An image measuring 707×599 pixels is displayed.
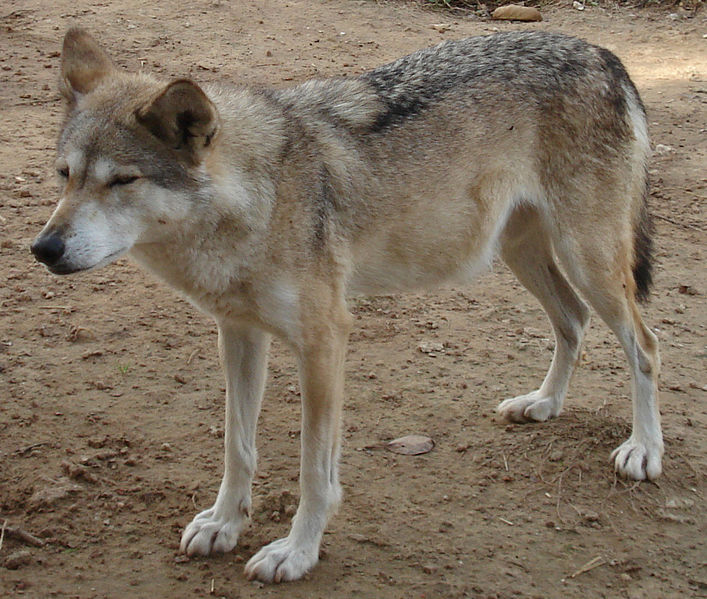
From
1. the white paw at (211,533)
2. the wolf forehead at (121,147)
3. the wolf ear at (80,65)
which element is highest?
the wolf ear at (80,65)

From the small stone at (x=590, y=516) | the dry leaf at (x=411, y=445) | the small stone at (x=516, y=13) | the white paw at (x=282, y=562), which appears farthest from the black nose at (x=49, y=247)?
the small stone at (x=516, y=13)

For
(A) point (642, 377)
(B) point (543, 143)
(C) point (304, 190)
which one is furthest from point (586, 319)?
(C) point (304, 190)

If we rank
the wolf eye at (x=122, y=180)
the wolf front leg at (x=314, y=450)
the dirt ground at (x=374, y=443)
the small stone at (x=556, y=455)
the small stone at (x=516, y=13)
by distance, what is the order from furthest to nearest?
the small stone at (x=516, y=13) → the small stone at (x=556, y=455) → the dirt ground at (x=374, y=443) → the wolf front leg at (x=314, y=450) → the wolf eye at (x=122, y=180)

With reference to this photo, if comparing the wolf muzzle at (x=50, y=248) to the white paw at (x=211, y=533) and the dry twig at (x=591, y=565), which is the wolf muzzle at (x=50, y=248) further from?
the dry twig at (x=591, y=565)

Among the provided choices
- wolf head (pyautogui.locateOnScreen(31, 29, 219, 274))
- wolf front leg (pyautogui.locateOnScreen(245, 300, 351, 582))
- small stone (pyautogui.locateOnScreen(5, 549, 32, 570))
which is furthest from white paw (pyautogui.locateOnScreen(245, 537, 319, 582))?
wolf head (pyautogui.locateOnScreen(31, 29, 219, 274))

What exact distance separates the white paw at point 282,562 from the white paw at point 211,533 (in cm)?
18

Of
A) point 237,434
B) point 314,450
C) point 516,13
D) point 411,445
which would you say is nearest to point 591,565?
point 411,445

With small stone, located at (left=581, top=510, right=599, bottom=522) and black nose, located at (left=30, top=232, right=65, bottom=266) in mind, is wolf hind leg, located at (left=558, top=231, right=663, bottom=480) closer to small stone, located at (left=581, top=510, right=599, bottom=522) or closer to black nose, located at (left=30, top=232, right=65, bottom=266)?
small stone, located at (left=581, top=510, right=599, bottom=522)

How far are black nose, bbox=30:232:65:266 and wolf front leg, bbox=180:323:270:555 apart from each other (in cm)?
88

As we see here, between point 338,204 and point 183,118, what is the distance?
→ 0.80 metres

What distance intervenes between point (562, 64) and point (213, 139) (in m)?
1.84

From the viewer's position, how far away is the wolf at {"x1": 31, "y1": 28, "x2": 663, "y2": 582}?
3240 millimetres

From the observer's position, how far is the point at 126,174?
125 inches

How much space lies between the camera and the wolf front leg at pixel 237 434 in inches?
149
